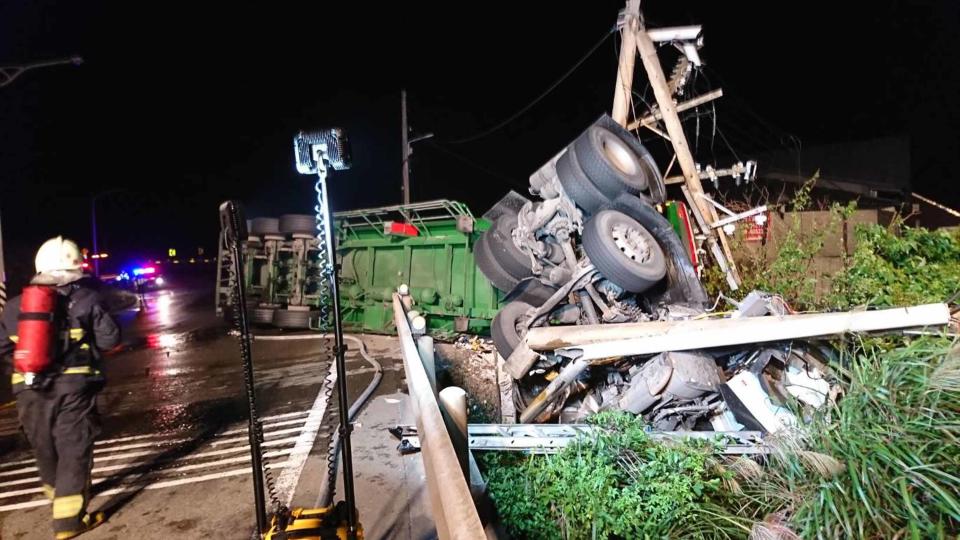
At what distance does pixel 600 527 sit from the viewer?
2.23 meters

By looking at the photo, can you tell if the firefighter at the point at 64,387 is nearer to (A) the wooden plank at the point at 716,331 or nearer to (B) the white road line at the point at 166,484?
(B) the white road line at the point at 166,484

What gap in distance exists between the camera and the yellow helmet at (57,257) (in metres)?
2.88

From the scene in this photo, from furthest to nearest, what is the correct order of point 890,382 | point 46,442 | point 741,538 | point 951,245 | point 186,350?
point 186,350 < point 951,245 < point 46,442 < point 890,382 < point 741,538

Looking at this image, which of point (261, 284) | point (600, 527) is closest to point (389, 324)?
point (261, 284)

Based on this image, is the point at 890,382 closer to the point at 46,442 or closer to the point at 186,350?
the point at 46,442

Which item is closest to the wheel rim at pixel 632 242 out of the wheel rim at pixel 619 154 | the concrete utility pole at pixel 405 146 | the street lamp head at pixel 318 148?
the wheel rim at pixel 619 154

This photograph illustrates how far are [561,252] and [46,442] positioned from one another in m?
4.74

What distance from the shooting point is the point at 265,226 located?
9.58 meters

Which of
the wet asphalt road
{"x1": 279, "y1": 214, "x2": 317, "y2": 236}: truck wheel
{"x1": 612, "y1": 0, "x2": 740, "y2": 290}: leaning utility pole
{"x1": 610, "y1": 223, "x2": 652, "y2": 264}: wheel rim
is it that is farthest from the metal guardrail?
{"x1": 279, "y1": 214, "x2": 317, "y2": 236}: truck wheel

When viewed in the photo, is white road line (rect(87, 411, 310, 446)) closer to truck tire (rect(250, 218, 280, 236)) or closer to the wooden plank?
the wooden plank

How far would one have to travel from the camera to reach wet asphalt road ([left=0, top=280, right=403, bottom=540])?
2867 mm

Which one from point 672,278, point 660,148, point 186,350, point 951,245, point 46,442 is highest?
point 660,148

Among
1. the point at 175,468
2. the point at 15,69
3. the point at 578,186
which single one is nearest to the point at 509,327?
the point at 578,186

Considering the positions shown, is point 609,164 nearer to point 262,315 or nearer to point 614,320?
point 614,320
